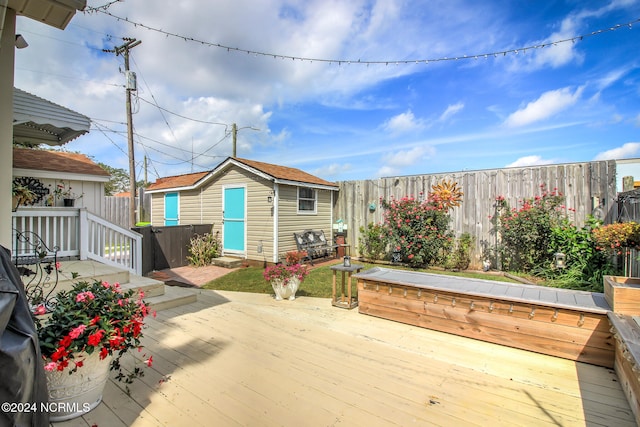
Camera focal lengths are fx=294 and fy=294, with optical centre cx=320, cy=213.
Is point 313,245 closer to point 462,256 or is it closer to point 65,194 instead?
point 462,256

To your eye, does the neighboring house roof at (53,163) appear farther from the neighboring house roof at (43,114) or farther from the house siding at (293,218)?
the house siding at (293,218)

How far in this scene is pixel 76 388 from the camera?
186cm

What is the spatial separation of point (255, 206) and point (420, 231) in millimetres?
4456

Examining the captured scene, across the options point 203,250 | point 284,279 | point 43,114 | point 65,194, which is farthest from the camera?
point 203,250

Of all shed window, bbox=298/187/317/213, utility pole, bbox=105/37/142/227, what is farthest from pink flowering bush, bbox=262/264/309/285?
utility pole, bbox=105/37/142/227

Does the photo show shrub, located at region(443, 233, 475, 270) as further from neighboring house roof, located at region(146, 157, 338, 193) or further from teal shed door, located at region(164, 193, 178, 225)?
teal shed door, located at region(164, 193, 178, 225)

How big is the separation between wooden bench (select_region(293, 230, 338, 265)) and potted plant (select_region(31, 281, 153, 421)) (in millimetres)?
6193

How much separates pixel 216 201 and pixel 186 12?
490 centimetres

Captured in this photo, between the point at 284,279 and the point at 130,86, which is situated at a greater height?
the point at 130,86

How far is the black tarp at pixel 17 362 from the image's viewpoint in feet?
3.70

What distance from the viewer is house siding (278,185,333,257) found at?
805cm

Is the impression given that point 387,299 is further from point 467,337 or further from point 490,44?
point 490,44

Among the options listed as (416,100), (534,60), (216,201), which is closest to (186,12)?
(216,201)

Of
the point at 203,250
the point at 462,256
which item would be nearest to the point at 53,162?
the point at 203,250
